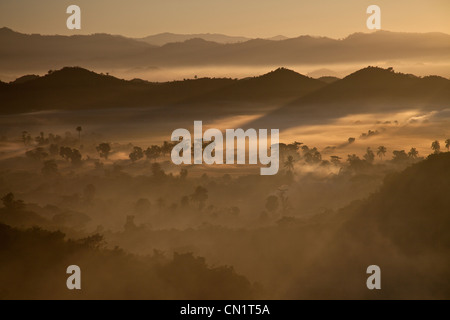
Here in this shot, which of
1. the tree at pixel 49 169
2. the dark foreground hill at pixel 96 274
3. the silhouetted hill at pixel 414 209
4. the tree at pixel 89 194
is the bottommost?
the dark foreground hill at pixel 96 274

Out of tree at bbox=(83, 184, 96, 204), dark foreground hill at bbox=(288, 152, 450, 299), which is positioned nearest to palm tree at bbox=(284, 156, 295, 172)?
tree at bbox=(83, 184, 96, 204)

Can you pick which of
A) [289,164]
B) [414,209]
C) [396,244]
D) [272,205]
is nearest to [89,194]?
[272,205]

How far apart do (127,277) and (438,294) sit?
78.3 ft

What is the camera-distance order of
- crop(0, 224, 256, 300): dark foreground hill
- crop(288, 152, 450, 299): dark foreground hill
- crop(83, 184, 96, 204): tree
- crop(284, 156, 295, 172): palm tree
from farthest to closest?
crop(284, 156, 295, 172): palm tree → crop(83, 184, 96, 204): tree → crop(288, 152, 450, 299): dark foreground hill → crop(0, 224, 256, 300): dark foreground hill

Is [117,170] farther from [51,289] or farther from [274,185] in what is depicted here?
[51,289]

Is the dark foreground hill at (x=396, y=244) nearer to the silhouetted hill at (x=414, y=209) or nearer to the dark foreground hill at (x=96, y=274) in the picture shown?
the silhouetted hill at (x=414, y=209)

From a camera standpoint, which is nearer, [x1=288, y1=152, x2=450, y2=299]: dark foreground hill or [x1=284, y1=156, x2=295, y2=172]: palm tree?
[x1=288, y1=152, x2=450, y2=299]: dark foreground hill

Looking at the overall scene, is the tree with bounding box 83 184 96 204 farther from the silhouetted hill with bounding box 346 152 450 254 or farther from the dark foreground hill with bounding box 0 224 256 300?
the silhouetted hill with bounding box 346 152 450 254

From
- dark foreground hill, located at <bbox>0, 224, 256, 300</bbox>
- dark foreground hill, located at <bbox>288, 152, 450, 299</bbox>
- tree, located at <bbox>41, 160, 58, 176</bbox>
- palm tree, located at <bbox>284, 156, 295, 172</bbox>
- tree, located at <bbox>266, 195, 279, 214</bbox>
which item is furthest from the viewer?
palm tree, located at <bbox>284, 156, 295, 172</bbox>

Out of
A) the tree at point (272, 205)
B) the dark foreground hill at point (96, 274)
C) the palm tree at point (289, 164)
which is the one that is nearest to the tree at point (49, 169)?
the palm tree at point (289, 164)

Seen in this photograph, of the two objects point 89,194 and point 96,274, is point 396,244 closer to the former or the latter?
point 96,274

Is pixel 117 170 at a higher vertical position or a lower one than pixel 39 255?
higher
